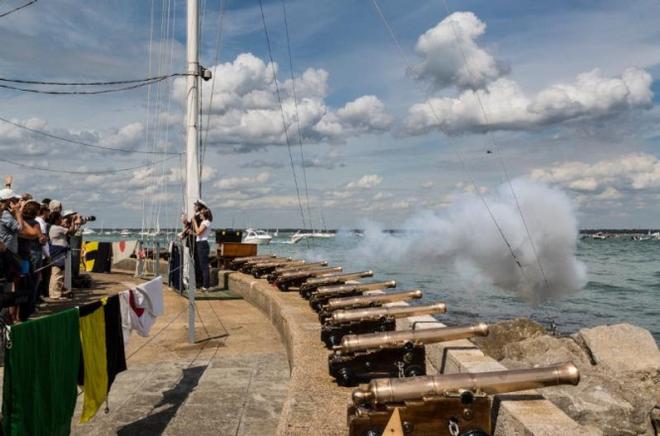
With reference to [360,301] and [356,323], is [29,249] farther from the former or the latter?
[356,323]

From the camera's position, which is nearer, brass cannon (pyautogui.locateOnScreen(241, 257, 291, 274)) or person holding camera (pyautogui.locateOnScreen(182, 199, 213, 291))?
person holding camera (pyautogui.locateOnScreen(182, 199, 213, 291))

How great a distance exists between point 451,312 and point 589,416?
1800 cm

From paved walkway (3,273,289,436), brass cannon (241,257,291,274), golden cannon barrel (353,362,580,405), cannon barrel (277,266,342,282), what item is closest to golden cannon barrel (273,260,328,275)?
cannon barrel (277,266,342,282)

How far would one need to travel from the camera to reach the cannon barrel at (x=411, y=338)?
522cm

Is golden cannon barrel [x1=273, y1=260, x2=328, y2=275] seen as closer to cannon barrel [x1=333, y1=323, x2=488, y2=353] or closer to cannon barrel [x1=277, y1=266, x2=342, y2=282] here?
cannon barrel [x1=277, y1=266, x2=342, y2=282]

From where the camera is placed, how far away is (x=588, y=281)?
43.7 metres

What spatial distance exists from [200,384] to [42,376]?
102 inches

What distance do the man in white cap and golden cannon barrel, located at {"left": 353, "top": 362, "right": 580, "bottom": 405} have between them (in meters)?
5.64

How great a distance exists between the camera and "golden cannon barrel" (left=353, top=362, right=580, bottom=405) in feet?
12.0

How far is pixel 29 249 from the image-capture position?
9266 mm

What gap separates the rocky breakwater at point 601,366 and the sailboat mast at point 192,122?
7410mm

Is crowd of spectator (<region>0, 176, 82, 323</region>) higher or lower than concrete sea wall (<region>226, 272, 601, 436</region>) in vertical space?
higher

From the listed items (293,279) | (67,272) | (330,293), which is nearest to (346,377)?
(330,293)

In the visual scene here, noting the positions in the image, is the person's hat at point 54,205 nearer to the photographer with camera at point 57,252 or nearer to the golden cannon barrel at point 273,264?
the photographer with camera at point 57,252
